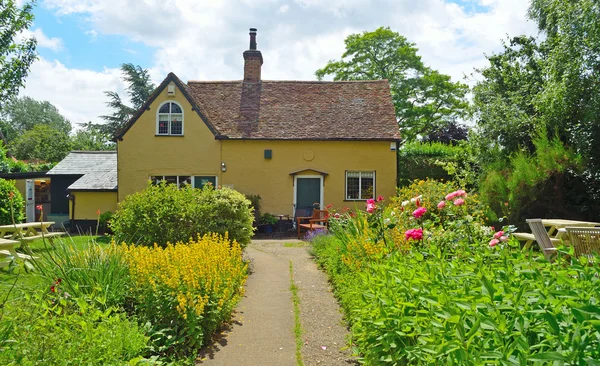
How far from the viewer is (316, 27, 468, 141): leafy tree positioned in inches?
1197

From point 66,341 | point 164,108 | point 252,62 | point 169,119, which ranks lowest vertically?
point 66,341

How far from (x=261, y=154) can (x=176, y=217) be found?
9.28 m

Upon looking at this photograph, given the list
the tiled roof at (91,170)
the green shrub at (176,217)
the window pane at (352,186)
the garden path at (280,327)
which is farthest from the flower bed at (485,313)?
the tiled roof at (91,170)

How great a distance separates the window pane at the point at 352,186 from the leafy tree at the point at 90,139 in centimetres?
3094

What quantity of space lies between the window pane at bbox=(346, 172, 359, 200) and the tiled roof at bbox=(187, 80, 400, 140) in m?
1.73

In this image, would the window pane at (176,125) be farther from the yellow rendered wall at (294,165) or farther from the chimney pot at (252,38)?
the chimney pot at (252,38)

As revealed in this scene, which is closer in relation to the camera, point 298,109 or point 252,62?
point 298,109

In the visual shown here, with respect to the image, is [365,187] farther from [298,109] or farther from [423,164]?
[298,109]

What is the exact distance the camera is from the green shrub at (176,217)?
9188mm

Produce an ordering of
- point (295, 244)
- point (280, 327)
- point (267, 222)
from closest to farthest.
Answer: point (280, 327), point (295, 244), point (267, 222)

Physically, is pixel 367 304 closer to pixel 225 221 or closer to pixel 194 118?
pixel 225 221

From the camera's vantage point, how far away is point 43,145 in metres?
42.2

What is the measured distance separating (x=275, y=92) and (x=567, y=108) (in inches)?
475

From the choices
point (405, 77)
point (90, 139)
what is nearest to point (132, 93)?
point (90, 139)
